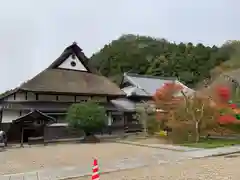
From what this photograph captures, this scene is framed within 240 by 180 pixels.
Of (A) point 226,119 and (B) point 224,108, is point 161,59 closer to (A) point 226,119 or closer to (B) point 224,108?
(B) point 224,108

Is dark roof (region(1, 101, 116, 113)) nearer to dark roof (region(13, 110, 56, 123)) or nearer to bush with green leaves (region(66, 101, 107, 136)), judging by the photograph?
dark roof (region(13, 110, 56, 123))

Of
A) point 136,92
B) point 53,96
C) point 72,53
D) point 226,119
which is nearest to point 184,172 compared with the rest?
point 226,119

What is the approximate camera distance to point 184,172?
27.6 feet

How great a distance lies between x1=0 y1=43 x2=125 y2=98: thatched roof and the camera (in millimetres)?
24938

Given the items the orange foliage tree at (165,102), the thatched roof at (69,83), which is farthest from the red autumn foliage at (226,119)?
the thatched roof at (69,83)

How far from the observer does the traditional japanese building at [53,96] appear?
22.7 m

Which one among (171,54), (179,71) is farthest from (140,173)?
(171,54)

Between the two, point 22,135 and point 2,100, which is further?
point 2,100

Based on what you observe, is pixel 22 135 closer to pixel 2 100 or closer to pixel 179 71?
pixel 2 100

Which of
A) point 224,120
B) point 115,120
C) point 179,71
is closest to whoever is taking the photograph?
point 224,120

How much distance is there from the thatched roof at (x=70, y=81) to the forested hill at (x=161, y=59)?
21251mm

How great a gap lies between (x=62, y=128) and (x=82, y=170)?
1540cm

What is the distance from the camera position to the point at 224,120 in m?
18.5

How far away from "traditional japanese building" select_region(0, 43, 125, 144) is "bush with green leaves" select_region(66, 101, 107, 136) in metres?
2.06
